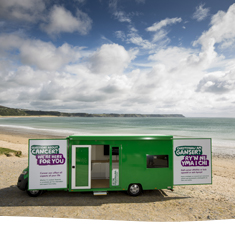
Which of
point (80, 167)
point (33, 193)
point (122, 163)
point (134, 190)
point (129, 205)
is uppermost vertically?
point (122, 163)

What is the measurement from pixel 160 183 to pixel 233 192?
13.4ft

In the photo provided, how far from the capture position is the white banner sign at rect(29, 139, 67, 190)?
707cm

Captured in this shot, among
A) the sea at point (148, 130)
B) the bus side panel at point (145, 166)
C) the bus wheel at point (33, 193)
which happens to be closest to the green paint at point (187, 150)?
the bus side panel at point (145, 166)

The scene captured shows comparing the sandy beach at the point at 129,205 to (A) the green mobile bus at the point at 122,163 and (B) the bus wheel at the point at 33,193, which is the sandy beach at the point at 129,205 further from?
(A) the green mobile bus at the point at 122,163

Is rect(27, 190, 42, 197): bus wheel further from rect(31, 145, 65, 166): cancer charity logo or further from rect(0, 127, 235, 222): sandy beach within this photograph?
rect(31, 145, 65, 166): cancer charity logo

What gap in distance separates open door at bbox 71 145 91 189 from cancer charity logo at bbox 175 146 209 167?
3.89 metres

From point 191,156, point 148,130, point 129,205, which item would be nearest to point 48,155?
point 129,205

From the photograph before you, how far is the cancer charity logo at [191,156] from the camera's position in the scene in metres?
7.55

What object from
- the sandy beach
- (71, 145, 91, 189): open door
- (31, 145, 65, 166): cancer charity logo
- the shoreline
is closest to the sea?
the shoreline

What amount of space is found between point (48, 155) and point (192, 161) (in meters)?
6.14

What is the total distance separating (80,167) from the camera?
716cm

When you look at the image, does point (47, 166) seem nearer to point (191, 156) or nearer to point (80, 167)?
point (80, 167)

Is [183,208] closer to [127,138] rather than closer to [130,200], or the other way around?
[130,200]

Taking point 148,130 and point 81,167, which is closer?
point 81,167
